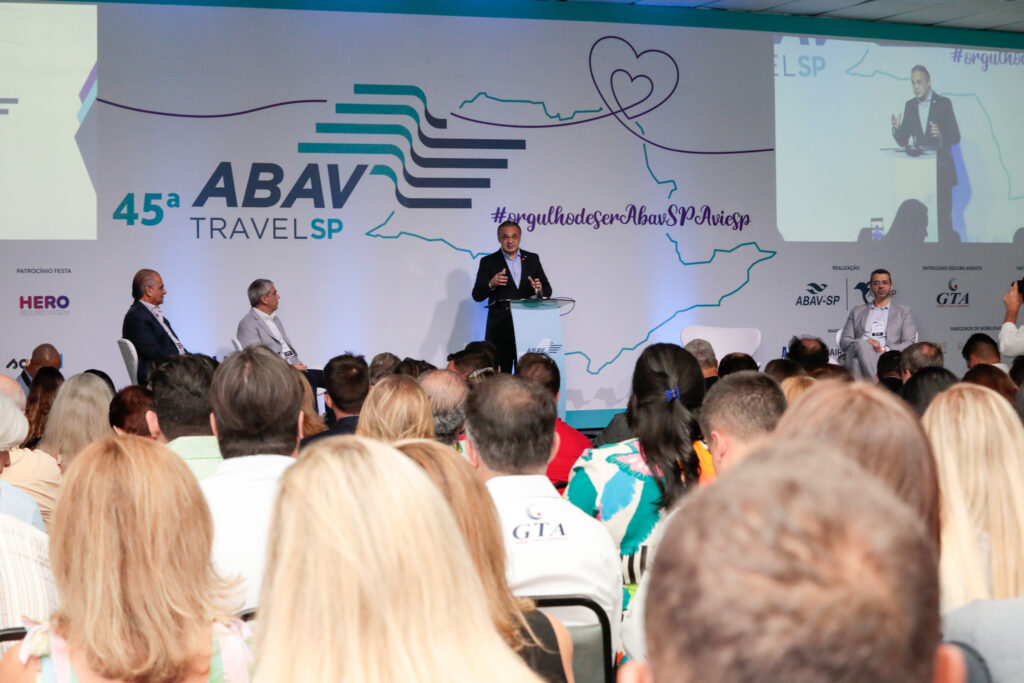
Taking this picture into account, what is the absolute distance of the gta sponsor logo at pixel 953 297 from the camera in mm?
10367

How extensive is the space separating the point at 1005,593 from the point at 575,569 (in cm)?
84

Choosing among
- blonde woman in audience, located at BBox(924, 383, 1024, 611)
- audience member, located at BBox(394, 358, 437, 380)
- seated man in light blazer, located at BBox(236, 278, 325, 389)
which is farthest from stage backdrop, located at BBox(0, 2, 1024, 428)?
blonde woman in audience, located at BBox(924, 383, 1024, 611)

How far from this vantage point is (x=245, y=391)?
8.30 ft

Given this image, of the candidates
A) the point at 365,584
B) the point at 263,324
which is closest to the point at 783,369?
the point at 365,584

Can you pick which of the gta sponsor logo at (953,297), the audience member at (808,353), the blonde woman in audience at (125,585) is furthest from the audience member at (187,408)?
the gta sponsor logo at (953,297)

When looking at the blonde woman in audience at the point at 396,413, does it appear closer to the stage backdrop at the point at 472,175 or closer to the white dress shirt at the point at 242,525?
the white dress shirt at the point at 242,525

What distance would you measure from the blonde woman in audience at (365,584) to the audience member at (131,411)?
2.50 metres

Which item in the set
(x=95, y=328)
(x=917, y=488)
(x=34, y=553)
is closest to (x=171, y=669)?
(x=34, y=553)

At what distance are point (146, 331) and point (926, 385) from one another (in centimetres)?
551

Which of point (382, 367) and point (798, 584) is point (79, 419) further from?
point (798, 584)

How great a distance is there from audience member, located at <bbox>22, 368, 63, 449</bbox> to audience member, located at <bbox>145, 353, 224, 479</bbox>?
171 centimetres

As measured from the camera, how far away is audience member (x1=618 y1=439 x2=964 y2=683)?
56cm

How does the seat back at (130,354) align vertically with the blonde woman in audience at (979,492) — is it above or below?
above

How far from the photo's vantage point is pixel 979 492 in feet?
5.68
